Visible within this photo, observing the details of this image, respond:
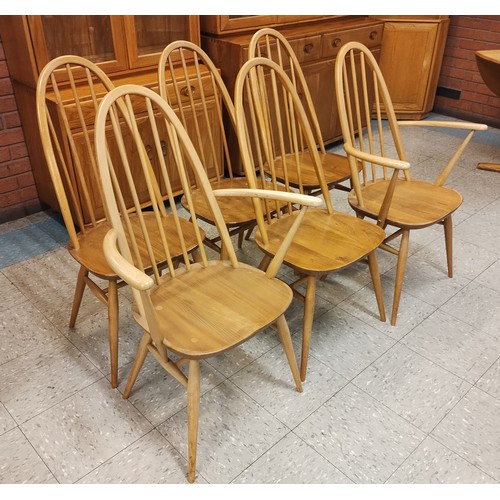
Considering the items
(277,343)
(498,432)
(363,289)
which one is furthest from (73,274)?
(498,432)

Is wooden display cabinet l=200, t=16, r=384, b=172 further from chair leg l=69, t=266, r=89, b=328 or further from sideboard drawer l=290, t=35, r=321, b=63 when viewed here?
chair leg l=69, t=266, r=89, b=328

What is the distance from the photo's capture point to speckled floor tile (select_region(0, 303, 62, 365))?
181cm

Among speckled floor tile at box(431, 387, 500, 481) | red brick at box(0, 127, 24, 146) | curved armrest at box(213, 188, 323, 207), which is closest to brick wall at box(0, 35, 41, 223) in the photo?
red brick at box(0, 127, 24, 146)

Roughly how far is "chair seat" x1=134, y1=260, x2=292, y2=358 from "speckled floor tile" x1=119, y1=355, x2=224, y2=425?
374 millimetres

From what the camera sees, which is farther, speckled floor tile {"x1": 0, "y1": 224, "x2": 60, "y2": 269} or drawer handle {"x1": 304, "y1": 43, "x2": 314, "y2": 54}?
drawer handle {"x1": 304, "y1": 43, "x2": 314, "y2": 54}

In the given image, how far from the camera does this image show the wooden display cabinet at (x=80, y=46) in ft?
6.88

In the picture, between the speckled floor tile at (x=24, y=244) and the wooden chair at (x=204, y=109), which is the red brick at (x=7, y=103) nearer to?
the speckled floor tile at (x=24, y=244)

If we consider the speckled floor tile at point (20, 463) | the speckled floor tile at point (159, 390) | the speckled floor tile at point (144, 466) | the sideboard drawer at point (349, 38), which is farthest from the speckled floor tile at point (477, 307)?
the sideboard drawer at point (349, 38)

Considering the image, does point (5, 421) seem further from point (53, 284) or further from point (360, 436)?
point (360, 436)

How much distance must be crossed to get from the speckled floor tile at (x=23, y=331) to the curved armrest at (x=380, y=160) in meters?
1.29

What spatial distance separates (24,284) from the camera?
2152mm

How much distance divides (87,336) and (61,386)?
0.25m

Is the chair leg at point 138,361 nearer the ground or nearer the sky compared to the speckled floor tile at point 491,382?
nearer the sky

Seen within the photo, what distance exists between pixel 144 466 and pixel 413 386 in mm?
908
